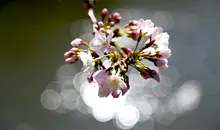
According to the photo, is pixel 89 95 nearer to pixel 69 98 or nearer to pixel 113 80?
pixel 69 98

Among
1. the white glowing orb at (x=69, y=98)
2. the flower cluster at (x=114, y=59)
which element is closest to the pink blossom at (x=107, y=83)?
the flower cluster at (x=114, y=59)

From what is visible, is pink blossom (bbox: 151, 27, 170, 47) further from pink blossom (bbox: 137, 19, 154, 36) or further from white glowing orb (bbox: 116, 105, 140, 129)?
white glowing orb (bbox: 116, 105, 140, 129)

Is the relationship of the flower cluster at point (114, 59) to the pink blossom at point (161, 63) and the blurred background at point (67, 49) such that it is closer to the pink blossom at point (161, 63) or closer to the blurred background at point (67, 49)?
the pink blossom at point (161, 63)

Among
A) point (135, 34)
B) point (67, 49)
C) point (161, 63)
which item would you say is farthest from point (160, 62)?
point (67, 49)
